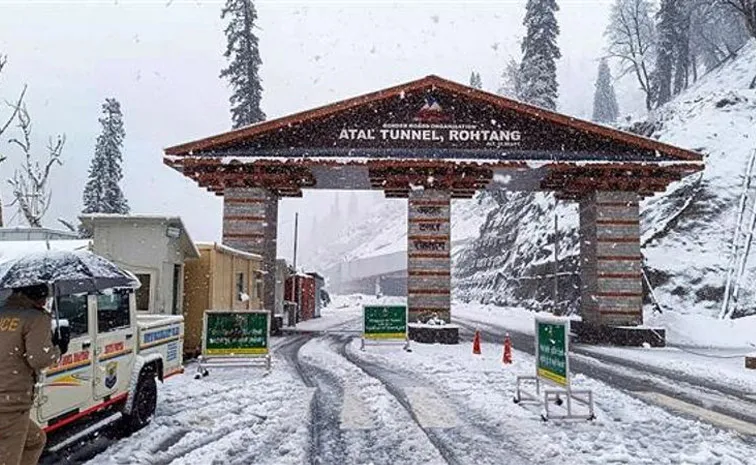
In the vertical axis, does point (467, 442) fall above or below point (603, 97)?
below

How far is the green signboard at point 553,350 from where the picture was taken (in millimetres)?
8555

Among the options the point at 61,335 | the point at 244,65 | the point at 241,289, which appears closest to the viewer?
the point at 61,335

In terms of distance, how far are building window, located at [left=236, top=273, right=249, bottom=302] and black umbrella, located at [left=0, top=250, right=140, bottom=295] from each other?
1112cm

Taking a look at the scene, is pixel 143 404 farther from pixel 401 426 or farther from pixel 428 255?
pixel 428 255

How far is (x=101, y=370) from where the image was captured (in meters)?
7.18

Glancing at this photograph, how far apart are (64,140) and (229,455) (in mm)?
37424

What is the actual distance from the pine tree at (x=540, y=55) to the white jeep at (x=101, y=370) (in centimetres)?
4051

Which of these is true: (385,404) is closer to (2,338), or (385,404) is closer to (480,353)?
(2,338)

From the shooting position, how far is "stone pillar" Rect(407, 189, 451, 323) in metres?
19.7

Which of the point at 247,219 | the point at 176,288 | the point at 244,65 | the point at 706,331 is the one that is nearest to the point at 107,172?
the point at 244,65

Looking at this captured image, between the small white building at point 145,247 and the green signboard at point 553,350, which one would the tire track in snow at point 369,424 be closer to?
the green signboard at point 553,350

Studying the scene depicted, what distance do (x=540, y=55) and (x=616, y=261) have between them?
29867 mm

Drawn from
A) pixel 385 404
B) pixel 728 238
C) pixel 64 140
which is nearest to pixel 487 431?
pixel 385 404

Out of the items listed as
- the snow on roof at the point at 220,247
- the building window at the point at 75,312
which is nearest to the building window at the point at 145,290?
the snow on roof at the point at 220,247
